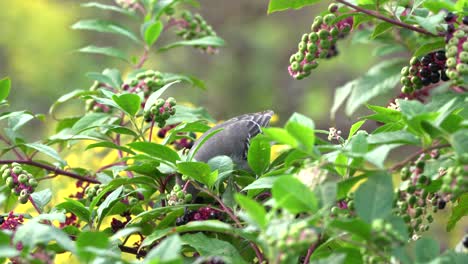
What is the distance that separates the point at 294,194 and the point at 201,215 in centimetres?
68

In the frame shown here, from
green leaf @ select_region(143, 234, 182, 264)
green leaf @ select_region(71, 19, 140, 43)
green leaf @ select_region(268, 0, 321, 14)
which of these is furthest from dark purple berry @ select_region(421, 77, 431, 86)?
green leaf @ select_region(71, 19, 140, 43)

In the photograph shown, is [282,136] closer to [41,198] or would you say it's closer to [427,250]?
[427,250]

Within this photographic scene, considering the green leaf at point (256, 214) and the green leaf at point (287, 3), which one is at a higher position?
the green leaf at point (287, 3)

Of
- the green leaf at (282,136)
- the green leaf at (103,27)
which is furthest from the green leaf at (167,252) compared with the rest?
the green leaf at (103,27)

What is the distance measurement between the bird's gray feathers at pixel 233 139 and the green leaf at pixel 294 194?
1.16 metres

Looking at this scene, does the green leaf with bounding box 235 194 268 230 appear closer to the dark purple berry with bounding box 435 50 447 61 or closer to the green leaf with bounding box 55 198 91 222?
the green leaf with bounding box 55 198 91 222

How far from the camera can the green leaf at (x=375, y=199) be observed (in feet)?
4.13

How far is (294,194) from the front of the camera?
1244 mm

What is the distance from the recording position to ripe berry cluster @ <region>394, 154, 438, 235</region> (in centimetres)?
136

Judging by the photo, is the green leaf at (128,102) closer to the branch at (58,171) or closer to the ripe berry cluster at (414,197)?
the branch at (58,171)

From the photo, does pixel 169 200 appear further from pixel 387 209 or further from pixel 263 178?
pixel 387 209

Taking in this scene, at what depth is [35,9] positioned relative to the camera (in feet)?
22.0

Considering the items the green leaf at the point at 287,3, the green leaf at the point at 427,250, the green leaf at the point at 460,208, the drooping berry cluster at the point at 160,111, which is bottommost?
the green leaf at the point at 460,208

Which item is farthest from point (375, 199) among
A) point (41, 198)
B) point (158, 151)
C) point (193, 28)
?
point (193, 28)
